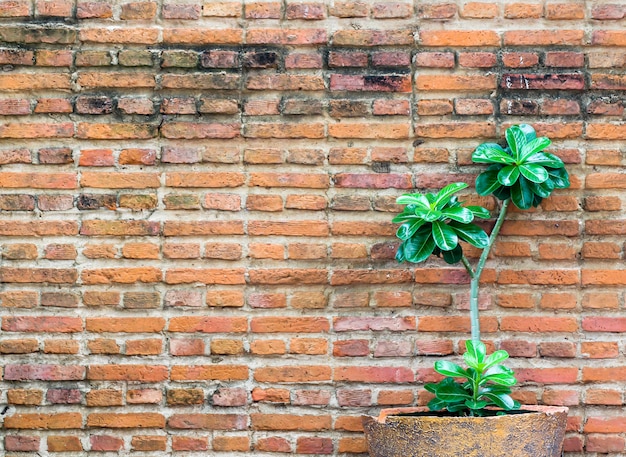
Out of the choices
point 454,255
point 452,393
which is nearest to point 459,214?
point 454,255

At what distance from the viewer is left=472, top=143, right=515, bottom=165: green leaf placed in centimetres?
263

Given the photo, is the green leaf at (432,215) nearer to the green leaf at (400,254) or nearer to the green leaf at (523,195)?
the green leaf at (400,254)

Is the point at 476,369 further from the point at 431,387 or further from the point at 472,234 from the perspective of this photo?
the point at 472,234

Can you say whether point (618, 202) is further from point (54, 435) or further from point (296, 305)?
point (54, 435)

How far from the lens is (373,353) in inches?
112

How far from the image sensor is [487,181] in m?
2.73

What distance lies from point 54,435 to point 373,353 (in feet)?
4.04

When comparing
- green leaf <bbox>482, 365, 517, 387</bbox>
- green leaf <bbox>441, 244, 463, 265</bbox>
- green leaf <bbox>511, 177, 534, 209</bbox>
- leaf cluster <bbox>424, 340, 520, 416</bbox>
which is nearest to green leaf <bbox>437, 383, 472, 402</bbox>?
leaf cluster <bbox>424, 340, 520, 416</bbox>

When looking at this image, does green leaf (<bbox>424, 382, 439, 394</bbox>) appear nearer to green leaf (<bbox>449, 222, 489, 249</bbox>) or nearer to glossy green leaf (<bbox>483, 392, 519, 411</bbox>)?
glossy green leaf (<bbox>483, 392, 519, 411</bbox>)

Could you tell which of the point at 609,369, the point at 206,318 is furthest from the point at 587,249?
the point at 206,318

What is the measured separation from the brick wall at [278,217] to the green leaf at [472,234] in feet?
0.82

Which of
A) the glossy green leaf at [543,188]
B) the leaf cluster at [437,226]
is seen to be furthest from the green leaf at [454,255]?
the glossy green leaf at [543,188]

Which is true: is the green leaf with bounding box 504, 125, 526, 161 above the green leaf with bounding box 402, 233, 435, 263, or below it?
above

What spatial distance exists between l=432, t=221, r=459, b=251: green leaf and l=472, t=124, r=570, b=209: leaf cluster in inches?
10.0
